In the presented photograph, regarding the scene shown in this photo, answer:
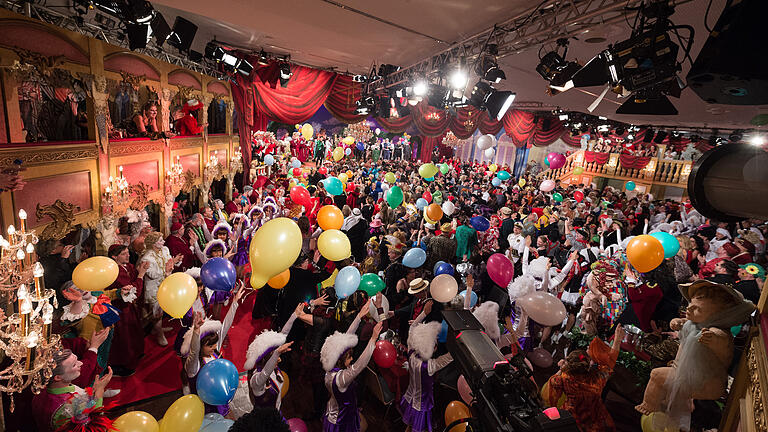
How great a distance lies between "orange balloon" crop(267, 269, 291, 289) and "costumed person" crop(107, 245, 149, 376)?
1397 mm

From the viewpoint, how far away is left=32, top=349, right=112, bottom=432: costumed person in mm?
2059

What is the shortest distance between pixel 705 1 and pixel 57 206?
652 centimetres

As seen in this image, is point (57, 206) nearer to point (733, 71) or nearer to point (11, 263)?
point (11, 263)

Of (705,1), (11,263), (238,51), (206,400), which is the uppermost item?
(238,51)

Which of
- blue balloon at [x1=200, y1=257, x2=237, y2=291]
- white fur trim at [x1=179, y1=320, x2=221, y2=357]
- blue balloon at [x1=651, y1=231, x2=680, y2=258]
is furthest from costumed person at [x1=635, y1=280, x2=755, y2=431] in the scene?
blue balloon at [x1=200, y1=257, x2=237, y2=291]

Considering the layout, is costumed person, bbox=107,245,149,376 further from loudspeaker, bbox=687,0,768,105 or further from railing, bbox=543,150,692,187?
railing, bbox=543,150,692,187

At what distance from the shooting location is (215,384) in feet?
7.05

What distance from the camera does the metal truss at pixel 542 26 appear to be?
8.76ft

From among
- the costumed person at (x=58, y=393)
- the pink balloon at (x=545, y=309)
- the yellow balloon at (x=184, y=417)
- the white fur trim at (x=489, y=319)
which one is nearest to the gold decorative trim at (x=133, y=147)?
the costumed person at (x=58, y=393)

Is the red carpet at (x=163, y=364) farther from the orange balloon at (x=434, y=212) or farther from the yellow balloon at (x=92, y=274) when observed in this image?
the orange balloon at (x=434, y=212)

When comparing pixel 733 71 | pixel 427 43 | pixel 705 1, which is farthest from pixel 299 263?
pixel 705 1

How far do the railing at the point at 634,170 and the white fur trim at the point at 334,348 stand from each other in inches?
635

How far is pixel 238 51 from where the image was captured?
6.43 meters

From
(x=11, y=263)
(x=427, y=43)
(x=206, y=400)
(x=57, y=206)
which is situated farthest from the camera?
(x=427, y=43)
